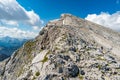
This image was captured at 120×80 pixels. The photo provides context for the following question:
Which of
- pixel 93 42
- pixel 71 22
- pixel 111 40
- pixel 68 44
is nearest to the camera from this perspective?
pixel 68 44

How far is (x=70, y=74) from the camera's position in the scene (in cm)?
4450

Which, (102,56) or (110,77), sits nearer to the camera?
(110,77)

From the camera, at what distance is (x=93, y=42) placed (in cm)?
5966

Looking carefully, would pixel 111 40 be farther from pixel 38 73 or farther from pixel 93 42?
pixel 38 73

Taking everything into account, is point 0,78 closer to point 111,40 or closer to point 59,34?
point 59,34

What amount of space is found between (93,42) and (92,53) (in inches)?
311

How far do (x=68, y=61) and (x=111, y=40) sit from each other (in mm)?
25047

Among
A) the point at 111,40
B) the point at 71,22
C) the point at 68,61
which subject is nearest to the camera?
the point at 68,61

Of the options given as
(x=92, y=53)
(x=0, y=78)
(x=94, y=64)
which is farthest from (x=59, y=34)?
(x=0, y=78)

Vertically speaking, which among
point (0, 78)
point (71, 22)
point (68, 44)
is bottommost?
point (0, 78)

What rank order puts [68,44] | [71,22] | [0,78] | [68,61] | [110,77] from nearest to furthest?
[110,77] → [68,61] → [68,44] → [71,22] → [0,78]

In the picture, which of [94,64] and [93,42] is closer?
[94,64]

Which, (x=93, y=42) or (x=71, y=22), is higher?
(x=71, y=22)

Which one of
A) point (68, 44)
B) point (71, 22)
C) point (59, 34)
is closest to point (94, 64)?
point (68, 44)
